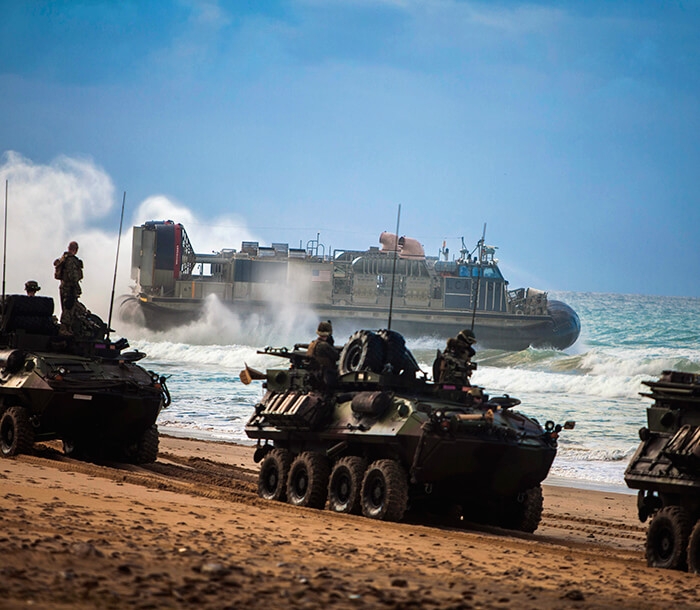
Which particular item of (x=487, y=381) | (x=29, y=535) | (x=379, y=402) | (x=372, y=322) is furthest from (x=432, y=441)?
(x=372, y=322)

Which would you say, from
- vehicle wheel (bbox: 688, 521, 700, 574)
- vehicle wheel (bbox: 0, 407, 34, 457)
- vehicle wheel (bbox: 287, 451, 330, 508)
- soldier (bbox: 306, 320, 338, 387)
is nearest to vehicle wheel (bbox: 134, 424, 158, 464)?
vehicle wheel (bbox: 0, 407, 34, 457)

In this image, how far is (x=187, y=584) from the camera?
296 inches

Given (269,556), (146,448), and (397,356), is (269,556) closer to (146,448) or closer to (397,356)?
(397,356)

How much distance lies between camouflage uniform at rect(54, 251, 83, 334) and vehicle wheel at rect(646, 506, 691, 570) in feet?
35.9

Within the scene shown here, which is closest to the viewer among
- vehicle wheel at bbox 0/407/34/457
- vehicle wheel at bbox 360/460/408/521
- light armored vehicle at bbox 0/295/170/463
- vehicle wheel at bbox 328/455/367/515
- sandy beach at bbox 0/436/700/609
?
sandy beach at bbox 0/436/700/609

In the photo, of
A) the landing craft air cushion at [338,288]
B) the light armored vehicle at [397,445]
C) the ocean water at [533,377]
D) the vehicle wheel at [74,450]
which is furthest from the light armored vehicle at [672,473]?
the landing craft air cushion at [338,288]

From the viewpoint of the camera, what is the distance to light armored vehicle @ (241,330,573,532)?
13484 mm

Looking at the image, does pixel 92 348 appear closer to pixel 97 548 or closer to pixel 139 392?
pixel 139 392

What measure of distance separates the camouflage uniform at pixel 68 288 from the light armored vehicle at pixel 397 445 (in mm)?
4833

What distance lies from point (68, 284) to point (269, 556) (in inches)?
444

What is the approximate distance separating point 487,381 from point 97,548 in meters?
34.5

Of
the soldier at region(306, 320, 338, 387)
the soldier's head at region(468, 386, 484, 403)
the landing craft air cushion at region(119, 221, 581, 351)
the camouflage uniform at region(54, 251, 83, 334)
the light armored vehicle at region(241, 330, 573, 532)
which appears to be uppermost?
the landing craft air cushion at region(119, 221, 581, 351)

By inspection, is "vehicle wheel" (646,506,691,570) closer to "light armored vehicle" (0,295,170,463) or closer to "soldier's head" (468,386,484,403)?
"soldier's head" (468,386,484,403)

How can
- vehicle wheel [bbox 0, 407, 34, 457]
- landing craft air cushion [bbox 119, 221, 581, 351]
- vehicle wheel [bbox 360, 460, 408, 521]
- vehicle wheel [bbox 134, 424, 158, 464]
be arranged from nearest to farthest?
vehicle wheel [bbox 360, 460, 408, 521] → vehicle wheel [bbox 0, 407, 34, 457] → vehicle wheel [bbox 134, 424, 158, 464] → landing craft air cushion [bbox 119, 221, 581, 351]
